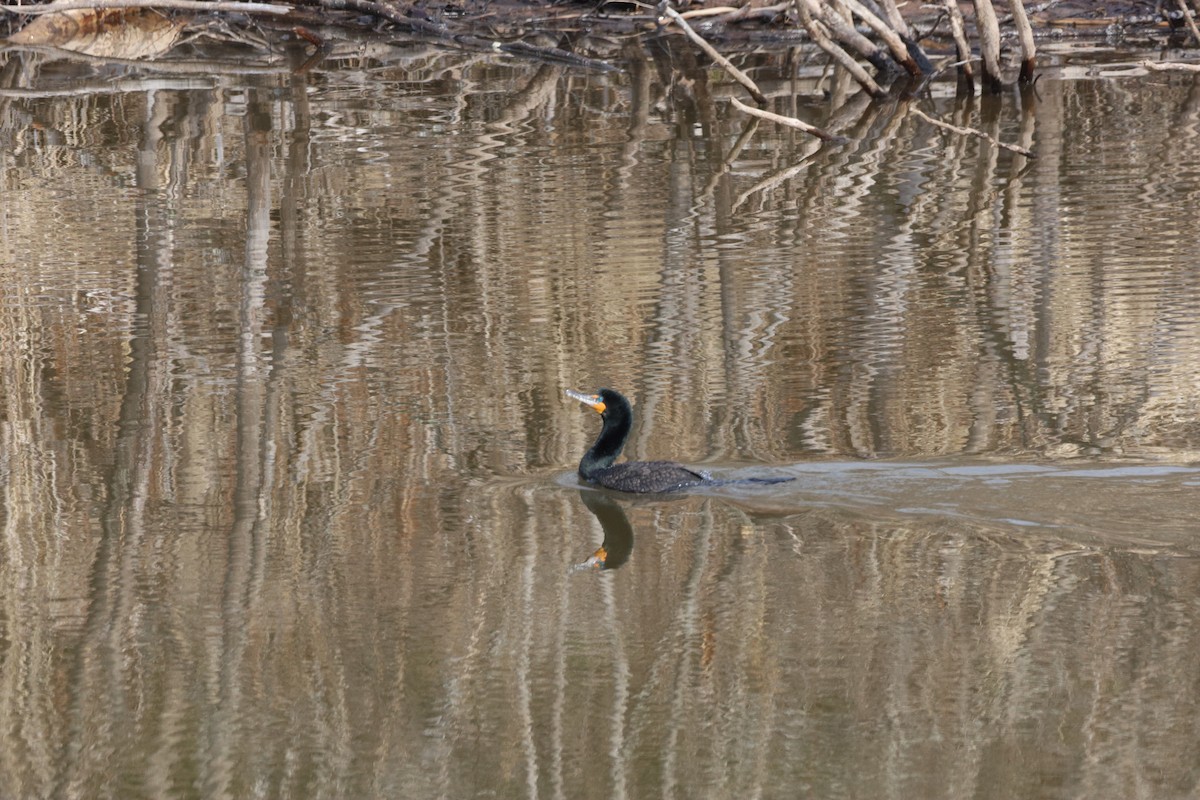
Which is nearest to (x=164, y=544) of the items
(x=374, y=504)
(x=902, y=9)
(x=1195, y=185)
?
(x=374, y=504)

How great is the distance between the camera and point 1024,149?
16.0 metres

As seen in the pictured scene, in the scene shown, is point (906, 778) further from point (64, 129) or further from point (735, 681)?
point (64, 129)

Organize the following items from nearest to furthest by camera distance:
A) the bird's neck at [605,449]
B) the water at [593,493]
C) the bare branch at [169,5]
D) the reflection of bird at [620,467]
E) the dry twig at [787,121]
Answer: the water at [593,493], the reflection of bird at [620,467], the bird's neck at [605,449], the dry twig at [787,121], the bare branch at [169,5]

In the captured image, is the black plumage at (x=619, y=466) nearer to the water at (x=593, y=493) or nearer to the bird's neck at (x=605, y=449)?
the bird's neck at (x=605, y=449)

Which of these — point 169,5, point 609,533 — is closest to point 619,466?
point 609,533

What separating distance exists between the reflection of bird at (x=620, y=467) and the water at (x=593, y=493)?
0.34 ft

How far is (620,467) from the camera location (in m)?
8.26

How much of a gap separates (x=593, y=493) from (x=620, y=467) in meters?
0.19

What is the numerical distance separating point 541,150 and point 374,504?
9431 millimetres

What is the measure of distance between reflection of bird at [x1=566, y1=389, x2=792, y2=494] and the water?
0.10m

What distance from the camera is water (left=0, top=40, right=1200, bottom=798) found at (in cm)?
586

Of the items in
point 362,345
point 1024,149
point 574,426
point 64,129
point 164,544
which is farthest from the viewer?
point 64,129

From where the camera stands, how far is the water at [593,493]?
586 cm

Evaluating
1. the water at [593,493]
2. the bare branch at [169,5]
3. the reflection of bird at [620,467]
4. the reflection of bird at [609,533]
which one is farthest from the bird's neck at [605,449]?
the bare branch at [169,5]
